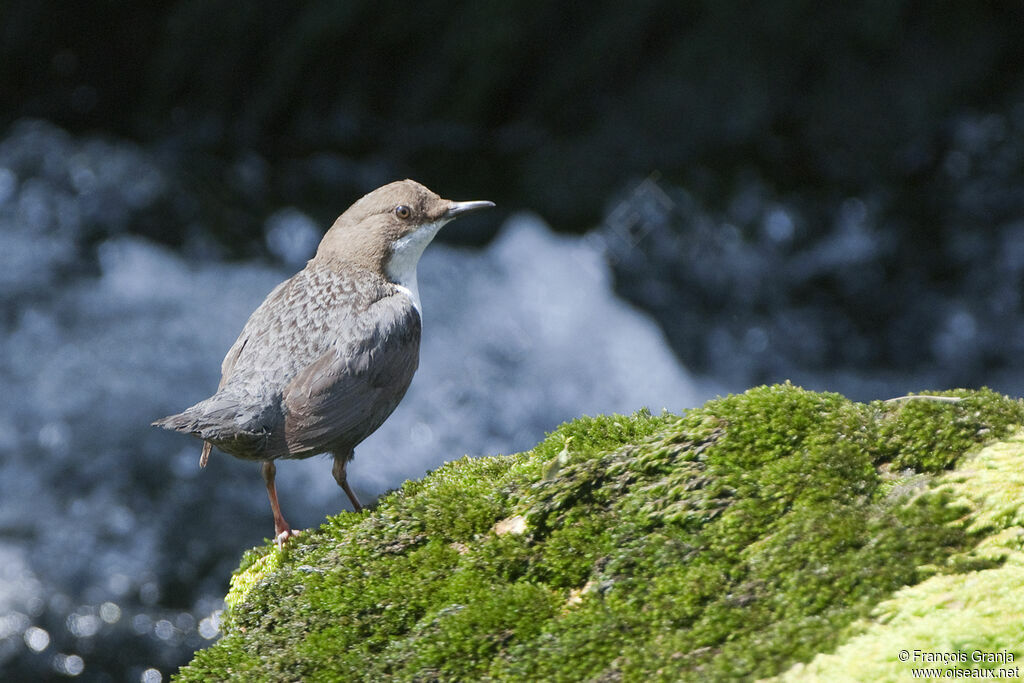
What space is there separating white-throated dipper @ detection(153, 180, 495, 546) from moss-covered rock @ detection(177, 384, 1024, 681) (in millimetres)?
832

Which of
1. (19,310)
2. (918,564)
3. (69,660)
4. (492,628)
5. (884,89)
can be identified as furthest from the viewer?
(884,89)

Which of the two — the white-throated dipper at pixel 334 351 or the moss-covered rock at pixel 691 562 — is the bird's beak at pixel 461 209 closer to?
the white-throated dipper at pixel 334 351

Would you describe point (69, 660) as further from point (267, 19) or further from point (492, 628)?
point (267, 19)

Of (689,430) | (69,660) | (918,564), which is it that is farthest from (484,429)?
(918,564)

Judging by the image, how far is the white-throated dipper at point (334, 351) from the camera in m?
4.28

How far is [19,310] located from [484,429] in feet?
16.7

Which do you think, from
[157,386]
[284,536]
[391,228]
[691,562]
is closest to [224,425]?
[284,536]

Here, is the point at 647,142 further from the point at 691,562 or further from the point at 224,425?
the point at 691,562

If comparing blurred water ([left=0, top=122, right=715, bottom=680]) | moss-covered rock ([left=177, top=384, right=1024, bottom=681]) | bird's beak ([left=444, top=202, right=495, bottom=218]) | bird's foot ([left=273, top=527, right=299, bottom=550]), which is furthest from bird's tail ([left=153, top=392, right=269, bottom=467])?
blurred water ([left=0, top=122, right=715, bottom=680])

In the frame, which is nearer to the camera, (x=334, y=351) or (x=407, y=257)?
(x=334, y=351)

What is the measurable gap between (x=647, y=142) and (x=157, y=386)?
250 inches

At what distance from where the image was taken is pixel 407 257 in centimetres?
528

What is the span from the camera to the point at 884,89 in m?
11.1

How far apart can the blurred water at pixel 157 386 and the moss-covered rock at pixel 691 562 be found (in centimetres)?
539
